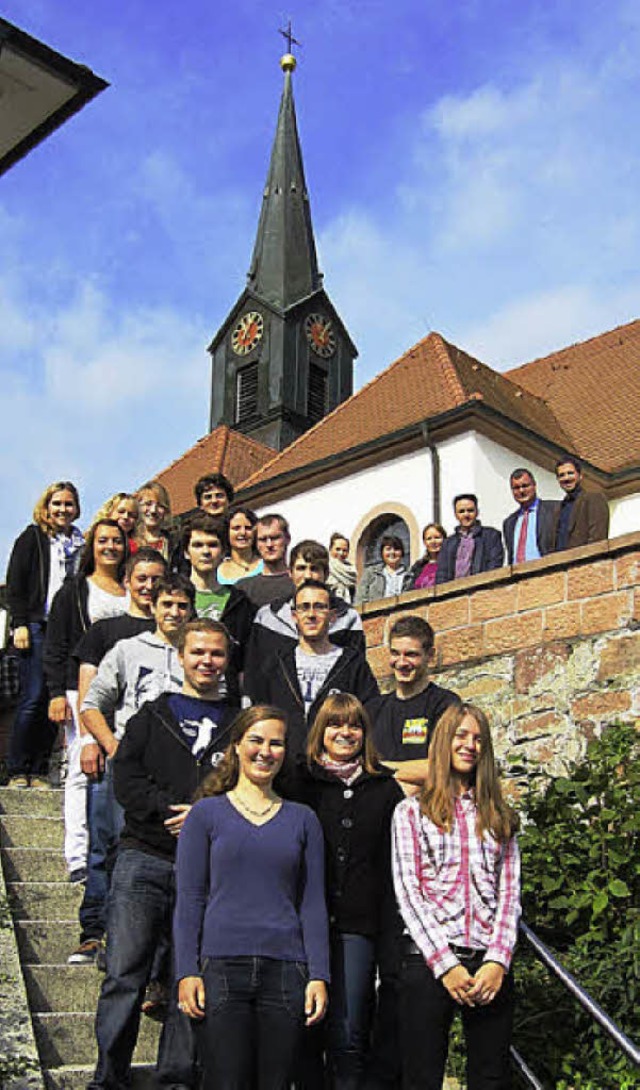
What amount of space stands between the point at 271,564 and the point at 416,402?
1434 cm

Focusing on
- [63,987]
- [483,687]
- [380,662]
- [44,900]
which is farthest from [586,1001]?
[380,662]

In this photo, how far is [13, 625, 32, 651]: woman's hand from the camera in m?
6.91

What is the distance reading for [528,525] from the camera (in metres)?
8.85

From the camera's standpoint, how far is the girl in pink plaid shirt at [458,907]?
149 inches

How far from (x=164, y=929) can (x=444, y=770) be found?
1.15 m

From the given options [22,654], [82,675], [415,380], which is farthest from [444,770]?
[415,380]

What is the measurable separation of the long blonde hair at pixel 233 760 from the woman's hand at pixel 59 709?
2059 mm

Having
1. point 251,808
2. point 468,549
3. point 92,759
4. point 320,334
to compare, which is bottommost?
point 251,808

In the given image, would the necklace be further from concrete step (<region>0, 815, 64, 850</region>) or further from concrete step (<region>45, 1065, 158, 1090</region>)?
concrete step (<region>0, 815, 64, 850</region>)

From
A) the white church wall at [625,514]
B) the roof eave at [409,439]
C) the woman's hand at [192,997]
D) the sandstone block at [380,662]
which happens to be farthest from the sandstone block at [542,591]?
the white church wall at [625,514]

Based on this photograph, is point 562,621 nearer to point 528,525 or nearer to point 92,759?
point 528,525

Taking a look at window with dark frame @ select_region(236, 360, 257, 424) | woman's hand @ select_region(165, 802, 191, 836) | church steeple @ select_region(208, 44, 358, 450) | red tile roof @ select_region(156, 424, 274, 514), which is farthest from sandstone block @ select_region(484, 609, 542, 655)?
window with dark frame @ select_region(236, 360, 257, 424)

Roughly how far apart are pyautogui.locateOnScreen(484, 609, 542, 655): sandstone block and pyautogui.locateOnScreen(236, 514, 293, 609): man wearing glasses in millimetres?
1484

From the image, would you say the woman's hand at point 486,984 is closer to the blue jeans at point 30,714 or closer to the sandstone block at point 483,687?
the sandstone block at point 483,687
